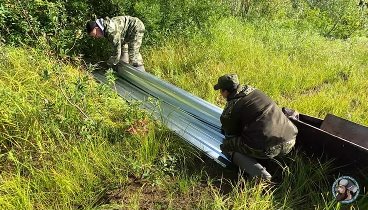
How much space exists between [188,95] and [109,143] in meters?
1.58

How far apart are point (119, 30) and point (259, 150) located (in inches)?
152

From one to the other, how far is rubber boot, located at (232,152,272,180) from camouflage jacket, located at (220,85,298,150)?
18 cm

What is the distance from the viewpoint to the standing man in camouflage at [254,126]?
359cm

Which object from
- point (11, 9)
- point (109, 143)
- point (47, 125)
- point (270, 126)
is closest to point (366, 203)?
point (270, 126)

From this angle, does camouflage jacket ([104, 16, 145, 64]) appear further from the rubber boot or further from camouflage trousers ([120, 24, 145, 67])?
the rubber boot

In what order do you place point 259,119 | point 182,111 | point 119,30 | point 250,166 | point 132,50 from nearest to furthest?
1. point 259,119
2. point 250,166
3. point 182,111
4. point 119,30
5. point 132,50

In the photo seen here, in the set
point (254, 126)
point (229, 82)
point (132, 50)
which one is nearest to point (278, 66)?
point (132, 50)

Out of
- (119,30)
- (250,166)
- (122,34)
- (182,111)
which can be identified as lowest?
(182,111)

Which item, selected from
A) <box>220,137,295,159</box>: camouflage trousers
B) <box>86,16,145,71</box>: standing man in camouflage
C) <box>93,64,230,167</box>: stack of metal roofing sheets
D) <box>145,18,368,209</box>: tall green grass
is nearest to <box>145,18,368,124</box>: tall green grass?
<box>145,18,368,209</box>: tall green grass

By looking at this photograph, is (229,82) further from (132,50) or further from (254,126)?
(132,50)

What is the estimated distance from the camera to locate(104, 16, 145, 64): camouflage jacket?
629 cm

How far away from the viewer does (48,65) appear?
4.86 m

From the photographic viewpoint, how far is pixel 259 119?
3.59m

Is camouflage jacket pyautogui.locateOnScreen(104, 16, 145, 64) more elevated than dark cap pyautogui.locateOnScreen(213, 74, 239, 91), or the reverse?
dark cap pyautogui.locateOnScreen(213, 74, 239, 91)
